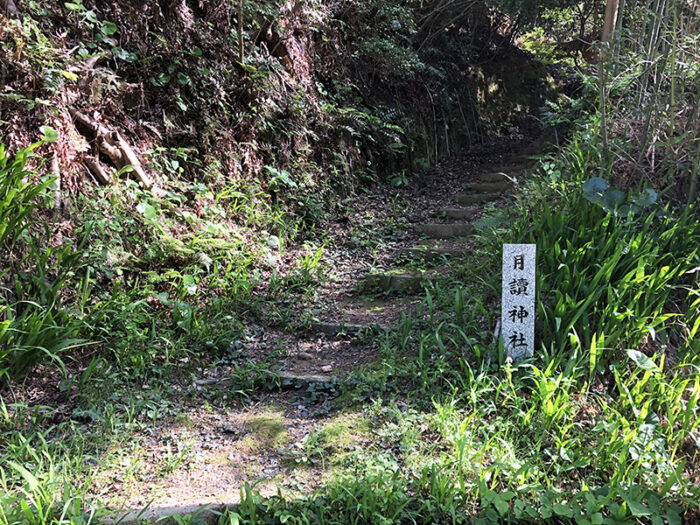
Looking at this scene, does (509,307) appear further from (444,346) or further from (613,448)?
(613,448)

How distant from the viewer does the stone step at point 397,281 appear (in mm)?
4305

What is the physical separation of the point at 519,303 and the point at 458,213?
3.02m

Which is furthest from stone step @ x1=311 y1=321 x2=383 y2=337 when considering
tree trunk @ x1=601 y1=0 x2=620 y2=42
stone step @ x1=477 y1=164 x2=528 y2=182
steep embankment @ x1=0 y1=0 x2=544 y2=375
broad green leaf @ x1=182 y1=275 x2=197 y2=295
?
tree trunk @ x1=601 y1=0 x2=620 y2=42

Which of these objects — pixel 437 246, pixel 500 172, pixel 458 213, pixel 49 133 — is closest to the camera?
pixel 49 133

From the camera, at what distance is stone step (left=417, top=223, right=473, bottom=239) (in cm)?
536

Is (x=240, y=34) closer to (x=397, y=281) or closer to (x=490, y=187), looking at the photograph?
(x=397, y=281)

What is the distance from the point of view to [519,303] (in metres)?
2.97

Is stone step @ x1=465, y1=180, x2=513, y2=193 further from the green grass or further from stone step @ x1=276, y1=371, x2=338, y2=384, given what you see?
stone step @ x1=276, y1=371, x2=338, y2=384

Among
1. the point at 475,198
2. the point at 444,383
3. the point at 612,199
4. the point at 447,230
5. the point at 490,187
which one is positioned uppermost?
the point at 612,199

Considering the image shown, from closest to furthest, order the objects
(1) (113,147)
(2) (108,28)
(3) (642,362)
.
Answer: (3) (642,362), (1) (113,147), (2) (108,28)

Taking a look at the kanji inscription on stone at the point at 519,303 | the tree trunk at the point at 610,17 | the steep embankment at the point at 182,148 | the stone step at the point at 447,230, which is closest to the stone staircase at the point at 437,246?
the stone step at the point at 447,230

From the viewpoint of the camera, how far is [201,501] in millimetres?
2189

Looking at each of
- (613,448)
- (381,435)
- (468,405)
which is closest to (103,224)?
(381,435)

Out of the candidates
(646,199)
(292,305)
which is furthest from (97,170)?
(646,199)
